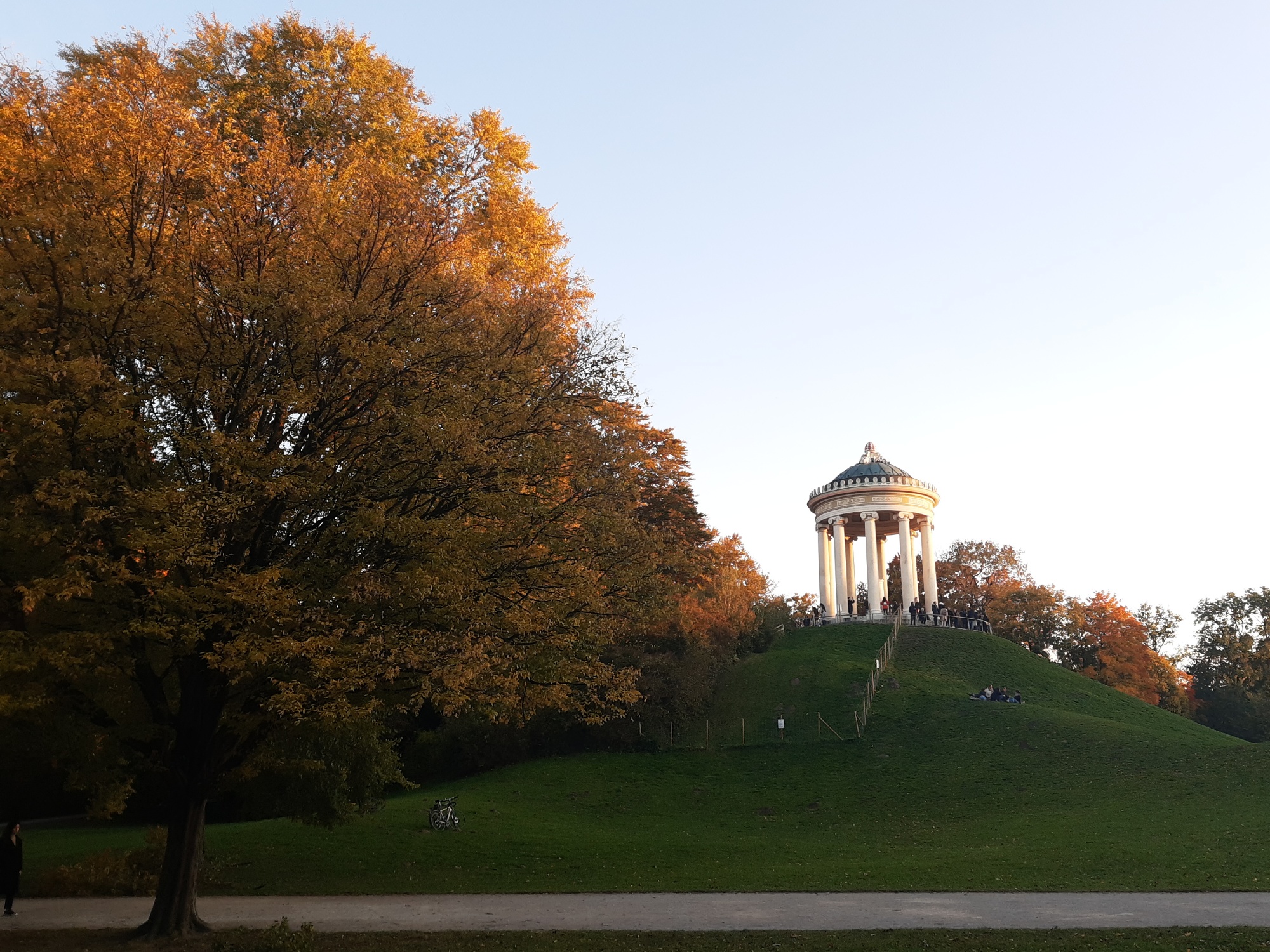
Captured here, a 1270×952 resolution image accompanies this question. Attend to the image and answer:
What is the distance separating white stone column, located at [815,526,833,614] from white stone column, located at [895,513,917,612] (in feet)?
16.0

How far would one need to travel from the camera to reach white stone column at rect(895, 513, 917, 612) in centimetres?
6656

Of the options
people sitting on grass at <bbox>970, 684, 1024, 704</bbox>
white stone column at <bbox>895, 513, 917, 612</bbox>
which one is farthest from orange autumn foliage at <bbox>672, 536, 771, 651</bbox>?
white stone column at <bbox>895, 513, 917, 612</bbox>

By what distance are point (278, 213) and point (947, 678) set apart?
43.5 m

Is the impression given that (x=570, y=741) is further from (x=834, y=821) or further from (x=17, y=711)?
(x=17, y=711)

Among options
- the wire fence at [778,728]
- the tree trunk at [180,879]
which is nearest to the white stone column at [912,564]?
the wire fence at [778,728]

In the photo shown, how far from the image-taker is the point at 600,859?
22.0 meters

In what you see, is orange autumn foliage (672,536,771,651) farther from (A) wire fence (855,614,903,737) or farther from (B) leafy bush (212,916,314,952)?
(B) leafy bush (212,916,314,952)

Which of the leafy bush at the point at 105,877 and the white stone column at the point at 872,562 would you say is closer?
the leafy bush at the point at 105,877

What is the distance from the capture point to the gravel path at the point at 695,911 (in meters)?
14.5

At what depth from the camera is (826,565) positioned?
69438 mm

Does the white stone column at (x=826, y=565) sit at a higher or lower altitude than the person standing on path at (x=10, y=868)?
higher

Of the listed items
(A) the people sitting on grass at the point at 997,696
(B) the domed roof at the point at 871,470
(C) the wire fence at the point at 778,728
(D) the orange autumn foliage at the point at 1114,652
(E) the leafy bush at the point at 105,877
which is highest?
(B) the domed roof at the point at 871,470

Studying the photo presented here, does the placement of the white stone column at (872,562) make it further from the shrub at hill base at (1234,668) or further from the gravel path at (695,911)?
the gravel path at (695,911)

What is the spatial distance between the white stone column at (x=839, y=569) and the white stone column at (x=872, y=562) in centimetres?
163
